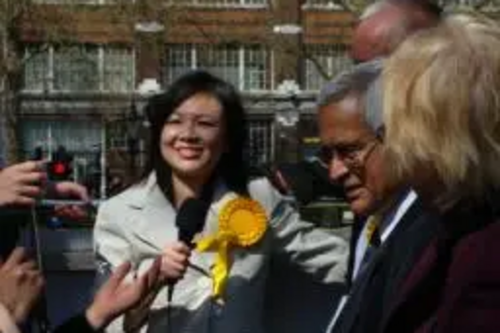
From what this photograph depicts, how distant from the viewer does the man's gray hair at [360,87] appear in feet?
8.41

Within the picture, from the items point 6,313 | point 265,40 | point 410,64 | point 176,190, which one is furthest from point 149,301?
point 265,40

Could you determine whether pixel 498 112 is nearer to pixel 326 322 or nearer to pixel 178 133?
pixel 178 133

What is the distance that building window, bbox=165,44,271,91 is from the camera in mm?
35562

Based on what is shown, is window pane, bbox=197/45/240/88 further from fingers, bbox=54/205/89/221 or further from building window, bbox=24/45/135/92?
fingers, bbox=54/205/89/221

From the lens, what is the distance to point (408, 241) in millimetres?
2178

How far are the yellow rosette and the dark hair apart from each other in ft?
0.27

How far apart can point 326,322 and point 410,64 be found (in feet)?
6.25

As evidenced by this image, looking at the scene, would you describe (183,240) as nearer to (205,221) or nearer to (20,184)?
(205,221)

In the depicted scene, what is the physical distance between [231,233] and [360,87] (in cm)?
71

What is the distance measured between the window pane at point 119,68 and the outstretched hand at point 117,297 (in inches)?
1274

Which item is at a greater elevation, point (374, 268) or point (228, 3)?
point (228, 3)

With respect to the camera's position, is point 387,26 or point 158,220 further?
point 387,26

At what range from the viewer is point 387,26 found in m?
3.56

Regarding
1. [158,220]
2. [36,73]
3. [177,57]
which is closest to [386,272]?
[158,220]
